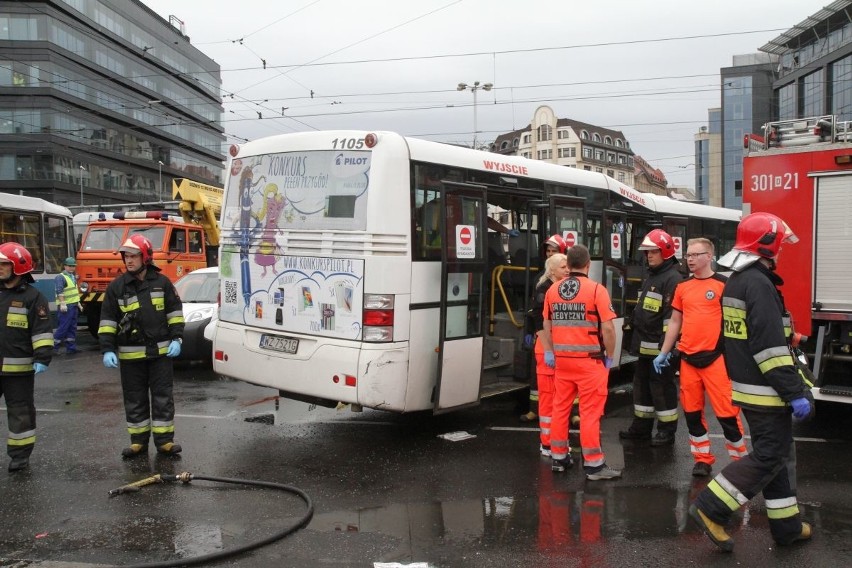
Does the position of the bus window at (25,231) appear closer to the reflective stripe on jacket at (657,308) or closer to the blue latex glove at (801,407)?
the reflective stripe on jacket at (657,308)

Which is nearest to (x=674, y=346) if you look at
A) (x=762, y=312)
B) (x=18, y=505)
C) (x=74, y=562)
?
(x=762, y=312)

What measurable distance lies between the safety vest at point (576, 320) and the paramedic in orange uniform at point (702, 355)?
83cm

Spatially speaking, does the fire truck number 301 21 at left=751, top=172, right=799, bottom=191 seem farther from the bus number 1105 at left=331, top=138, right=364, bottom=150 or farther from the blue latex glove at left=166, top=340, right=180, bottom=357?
the blue latex glove at left=166, top=340, right=180, bottom=357

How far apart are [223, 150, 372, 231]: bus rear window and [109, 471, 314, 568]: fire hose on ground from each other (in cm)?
232

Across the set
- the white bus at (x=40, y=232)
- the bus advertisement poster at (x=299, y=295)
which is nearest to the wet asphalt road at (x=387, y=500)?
the bus advertisement poster at (x=299, y=295)

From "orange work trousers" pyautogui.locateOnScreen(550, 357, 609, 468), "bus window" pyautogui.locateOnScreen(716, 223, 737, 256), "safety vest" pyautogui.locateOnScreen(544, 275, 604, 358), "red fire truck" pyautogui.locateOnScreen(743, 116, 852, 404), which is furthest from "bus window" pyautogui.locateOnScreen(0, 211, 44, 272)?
"bus window" pyautogui.locateOnScreen(716, 223, 737, 256)

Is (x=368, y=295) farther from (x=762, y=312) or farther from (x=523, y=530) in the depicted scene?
(x=762, y=312)

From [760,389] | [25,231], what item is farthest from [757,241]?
[25,231]

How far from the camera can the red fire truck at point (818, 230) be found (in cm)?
731

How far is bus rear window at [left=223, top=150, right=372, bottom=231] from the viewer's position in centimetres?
668

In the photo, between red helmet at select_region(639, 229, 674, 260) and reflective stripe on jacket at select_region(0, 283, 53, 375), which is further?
red helmet at select_region(639, 229, 674, 260)

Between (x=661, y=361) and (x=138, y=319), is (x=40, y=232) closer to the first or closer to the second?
(x=138, y=319)

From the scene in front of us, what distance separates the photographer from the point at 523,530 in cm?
491

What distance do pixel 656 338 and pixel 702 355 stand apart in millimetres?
1061
